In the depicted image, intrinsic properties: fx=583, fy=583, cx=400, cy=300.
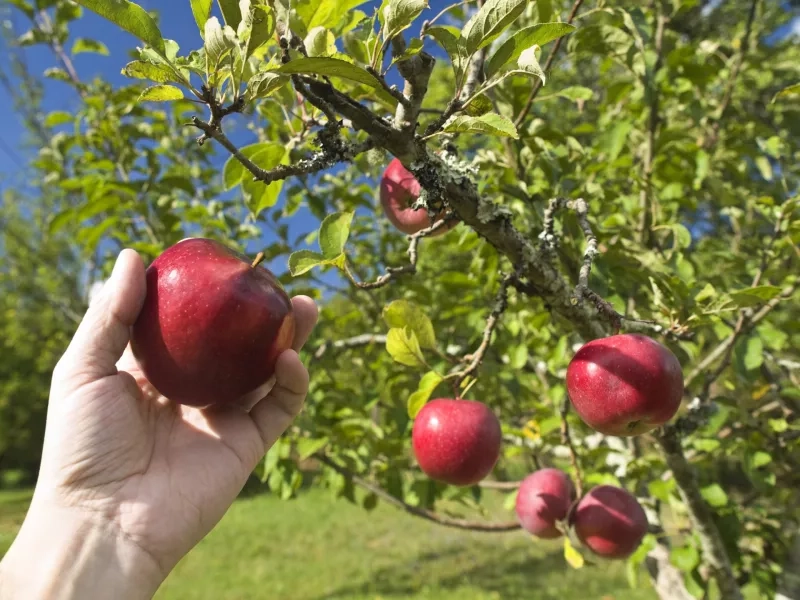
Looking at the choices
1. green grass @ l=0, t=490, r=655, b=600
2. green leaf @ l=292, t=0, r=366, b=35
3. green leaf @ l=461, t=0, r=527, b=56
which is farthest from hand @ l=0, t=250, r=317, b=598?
green grass @ l=0, t=490, r=655, b=600

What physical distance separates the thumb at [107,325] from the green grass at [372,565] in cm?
491

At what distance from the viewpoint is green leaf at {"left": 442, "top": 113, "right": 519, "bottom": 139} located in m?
0.89

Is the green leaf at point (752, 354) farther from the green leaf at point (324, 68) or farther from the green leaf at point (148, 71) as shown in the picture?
the green leaf at point (148, 71)

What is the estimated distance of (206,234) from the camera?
10.2ft

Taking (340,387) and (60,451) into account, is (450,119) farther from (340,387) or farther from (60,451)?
(340,387)

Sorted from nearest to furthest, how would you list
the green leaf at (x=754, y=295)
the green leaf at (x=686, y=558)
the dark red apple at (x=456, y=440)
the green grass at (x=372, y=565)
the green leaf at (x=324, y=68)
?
the green leaf at (x=324, y=68) < the green leaf at (x=754, y=295) < the dark red apple at (x=456, y=440) < the green leaf at (x=686, y=558) < the green grass at (x=372, y=565)

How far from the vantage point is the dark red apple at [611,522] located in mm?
1705

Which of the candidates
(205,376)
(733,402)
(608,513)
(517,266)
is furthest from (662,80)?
(205,376)

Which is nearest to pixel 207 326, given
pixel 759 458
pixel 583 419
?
pixel 583 419

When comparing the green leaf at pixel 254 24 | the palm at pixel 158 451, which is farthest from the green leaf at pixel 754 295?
the green leaf at pixel 254 24

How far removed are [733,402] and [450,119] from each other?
1.75m

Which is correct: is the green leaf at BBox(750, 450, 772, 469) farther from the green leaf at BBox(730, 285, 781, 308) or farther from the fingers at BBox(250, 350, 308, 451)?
the fingers at BBox(250, 350, 308, 451)

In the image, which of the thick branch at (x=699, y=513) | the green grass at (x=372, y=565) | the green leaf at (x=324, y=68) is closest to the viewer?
the green leaf at (x=324, y=68)

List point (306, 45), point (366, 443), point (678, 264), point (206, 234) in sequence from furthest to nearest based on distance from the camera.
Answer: point (206, 234)
point (366, 443)
point (678, 264)
point (306, 45)
